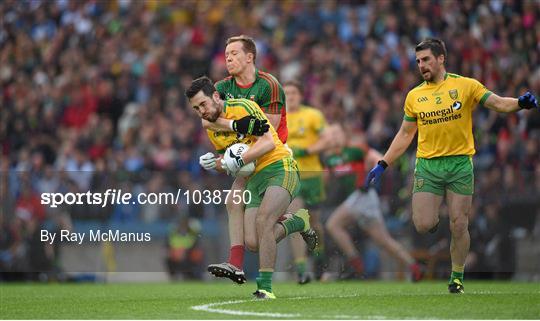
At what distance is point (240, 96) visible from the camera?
11.3 m

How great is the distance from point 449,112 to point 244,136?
A: 79.7 inches

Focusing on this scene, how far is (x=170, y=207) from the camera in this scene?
52.9ft

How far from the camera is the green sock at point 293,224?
11.0 metres

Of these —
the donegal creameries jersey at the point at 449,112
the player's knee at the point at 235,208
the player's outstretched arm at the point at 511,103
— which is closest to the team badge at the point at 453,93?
the donegal creameries jersey at the point at 449,112

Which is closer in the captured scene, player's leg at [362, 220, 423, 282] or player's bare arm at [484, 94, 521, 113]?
player's bare arm at [484, 94, 521, 113]

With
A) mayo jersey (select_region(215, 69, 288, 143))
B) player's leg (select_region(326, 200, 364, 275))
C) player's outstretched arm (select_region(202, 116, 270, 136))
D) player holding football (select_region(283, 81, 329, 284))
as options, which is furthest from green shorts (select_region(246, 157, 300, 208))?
player's leg (select_region(326, 200, 364, 275))

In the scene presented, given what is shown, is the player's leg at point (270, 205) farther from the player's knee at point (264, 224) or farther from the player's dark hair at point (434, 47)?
the player's dark hair at point (434, 47)

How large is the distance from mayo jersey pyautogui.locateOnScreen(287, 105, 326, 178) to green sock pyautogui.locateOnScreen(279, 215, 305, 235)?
372cm

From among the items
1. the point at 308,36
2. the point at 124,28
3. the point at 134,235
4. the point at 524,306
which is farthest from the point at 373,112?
the point at 524,306

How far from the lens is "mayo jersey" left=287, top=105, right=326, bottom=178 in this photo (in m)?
14.9

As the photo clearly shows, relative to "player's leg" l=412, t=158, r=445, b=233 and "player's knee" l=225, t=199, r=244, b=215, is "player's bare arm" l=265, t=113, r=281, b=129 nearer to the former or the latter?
"player's knee" l=225, t=199, r=244, b=215

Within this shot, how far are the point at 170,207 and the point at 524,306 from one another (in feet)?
24.8

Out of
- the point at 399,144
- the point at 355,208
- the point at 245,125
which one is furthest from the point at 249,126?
the point at 355,208
